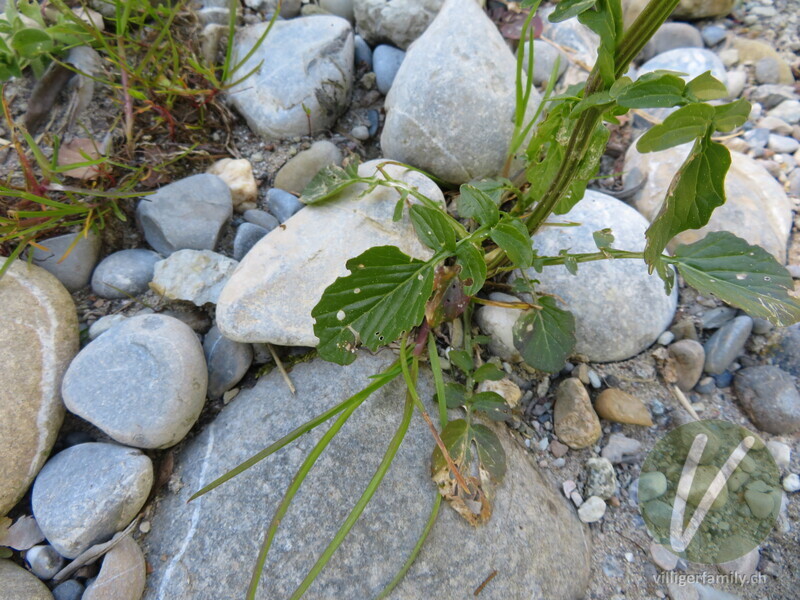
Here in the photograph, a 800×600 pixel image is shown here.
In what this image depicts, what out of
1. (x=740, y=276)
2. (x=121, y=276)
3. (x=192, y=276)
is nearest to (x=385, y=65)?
(x=192, y=276)

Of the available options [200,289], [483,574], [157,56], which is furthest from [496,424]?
[157,56]

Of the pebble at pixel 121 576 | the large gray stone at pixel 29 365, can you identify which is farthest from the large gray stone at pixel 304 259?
the pebble at pixel 121 576

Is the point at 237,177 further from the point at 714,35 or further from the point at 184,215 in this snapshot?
the point at 714,35

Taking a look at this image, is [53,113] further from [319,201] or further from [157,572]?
[157,572]

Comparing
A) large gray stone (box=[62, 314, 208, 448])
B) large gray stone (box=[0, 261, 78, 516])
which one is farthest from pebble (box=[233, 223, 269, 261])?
large gray stone (box=[0, 261, 78, 516])

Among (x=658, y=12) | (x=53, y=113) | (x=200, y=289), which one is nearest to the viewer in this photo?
(x=658, y=12)
